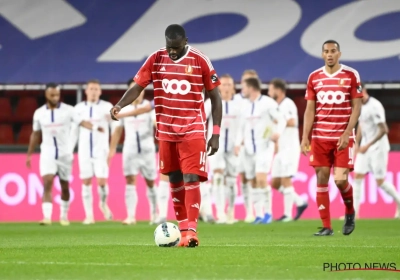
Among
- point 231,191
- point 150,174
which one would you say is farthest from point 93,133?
point 231,191

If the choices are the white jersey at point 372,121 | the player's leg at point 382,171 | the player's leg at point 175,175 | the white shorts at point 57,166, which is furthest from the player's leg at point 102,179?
the player's leg at point 175,175

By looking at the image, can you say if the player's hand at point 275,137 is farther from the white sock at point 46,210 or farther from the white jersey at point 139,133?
the white sock at point 46,210

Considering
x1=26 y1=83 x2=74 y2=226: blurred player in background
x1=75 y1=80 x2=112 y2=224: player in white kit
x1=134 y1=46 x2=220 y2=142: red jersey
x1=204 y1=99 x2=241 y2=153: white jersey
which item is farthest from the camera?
x1=75 y1=80 x2=112 y2=224: player in white kit

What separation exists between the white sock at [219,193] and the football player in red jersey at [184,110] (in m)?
7.40

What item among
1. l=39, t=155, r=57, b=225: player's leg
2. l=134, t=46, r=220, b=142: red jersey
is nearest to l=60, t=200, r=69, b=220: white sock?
l=39, t=155, r=57, b=225: player's leg

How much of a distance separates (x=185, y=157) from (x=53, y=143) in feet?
26.3

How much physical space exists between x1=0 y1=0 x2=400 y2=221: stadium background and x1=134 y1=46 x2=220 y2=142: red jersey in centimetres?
1052

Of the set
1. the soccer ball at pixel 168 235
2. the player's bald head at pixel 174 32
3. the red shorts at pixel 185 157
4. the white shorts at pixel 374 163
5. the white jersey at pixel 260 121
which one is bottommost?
the soccer ball at pixel 168 235

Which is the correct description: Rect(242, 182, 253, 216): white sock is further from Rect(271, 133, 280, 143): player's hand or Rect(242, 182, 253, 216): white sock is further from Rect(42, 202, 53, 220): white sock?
Rect(42, 202, 53, 220): white sock

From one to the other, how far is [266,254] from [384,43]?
1273 cm

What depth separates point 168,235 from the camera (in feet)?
30.3

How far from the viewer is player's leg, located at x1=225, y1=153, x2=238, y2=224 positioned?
56.6 feet

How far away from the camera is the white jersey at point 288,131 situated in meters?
17.3

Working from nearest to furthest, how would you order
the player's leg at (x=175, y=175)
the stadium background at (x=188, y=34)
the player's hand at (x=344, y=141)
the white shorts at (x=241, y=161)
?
the player's leg at (x=175, y=175), the player's hand at (x=344, y=141), the white shorts at (x=241, y=161), the stadium background at (x=188, y=34)
